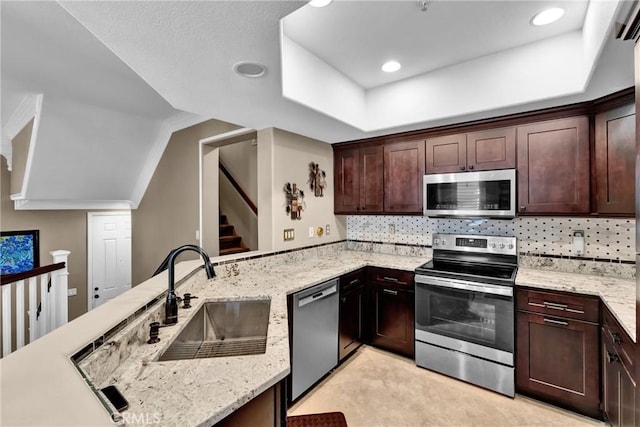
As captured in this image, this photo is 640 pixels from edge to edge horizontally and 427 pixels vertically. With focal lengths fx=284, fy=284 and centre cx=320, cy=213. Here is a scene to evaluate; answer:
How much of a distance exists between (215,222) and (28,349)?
9.48 feet

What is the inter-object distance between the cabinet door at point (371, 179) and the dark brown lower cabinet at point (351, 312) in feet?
2.67

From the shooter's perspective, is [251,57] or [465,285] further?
[465,285]

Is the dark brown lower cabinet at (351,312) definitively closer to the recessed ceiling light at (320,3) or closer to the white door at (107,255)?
the recessed ceiling light at (320,3)

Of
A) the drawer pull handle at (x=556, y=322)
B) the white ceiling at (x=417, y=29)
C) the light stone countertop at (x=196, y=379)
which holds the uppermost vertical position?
the white ceiling at (x=417, y=29)

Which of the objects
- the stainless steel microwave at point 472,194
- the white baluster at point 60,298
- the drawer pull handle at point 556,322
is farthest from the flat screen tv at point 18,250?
the drawer pull handle at point 556,322

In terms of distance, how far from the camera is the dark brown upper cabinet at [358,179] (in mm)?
3283

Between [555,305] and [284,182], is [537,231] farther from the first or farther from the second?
[284,182]

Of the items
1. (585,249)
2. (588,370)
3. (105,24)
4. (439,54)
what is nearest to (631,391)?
(588,370)

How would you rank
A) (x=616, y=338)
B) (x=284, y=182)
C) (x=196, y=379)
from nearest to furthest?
(x=196, y=379), (x=616, y=338), (x=284, y=182)

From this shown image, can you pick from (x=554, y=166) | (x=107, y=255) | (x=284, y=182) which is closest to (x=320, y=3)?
(x=284, y=182)

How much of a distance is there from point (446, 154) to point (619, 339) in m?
1.84

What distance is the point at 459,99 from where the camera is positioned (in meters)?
2.44

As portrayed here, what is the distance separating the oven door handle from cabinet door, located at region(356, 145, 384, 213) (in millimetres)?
990

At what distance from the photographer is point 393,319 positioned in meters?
2.81
